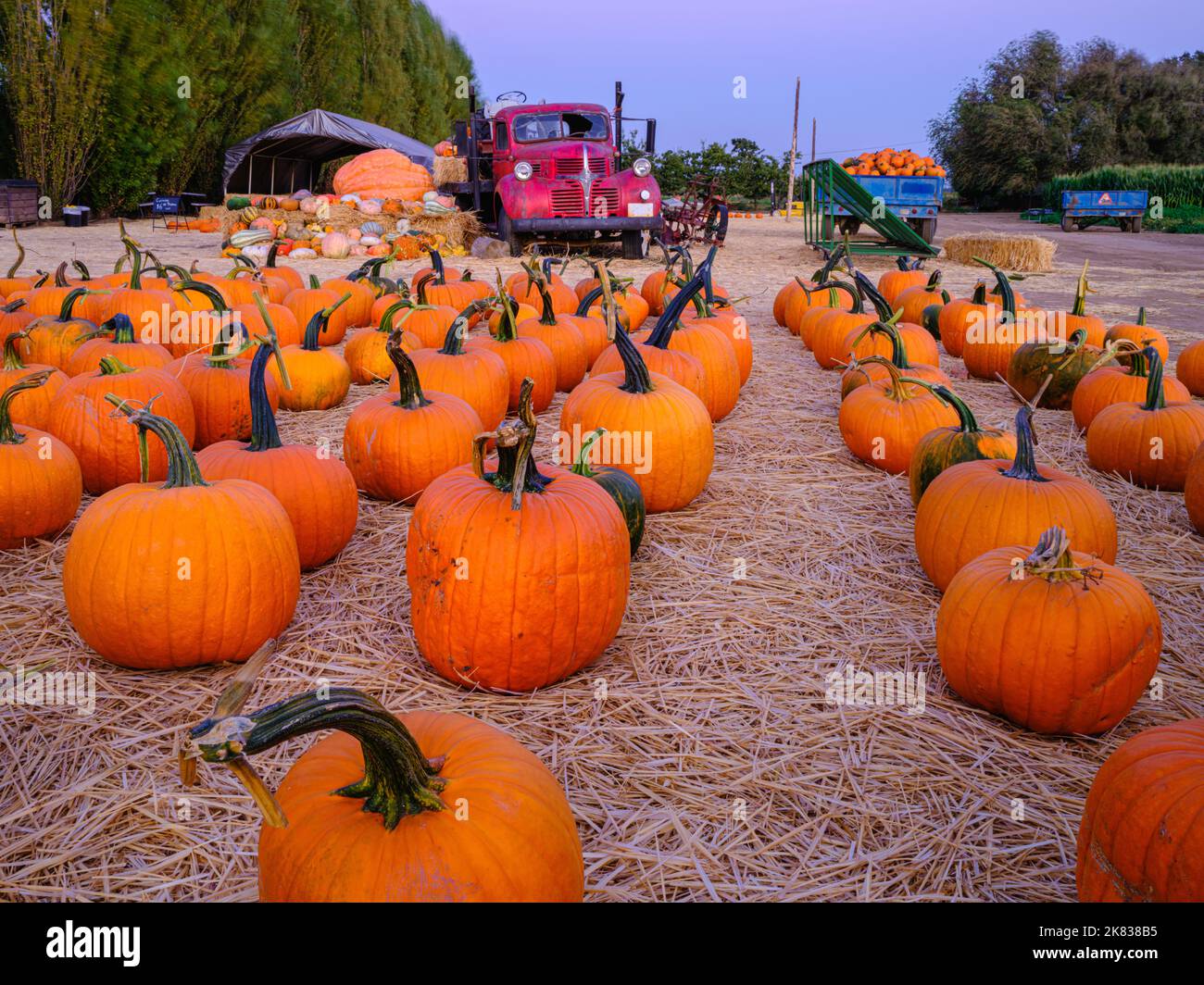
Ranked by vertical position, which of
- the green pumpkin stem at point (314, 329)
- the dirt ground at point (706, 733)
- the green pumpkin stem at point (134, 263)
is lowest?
the dirt ground at point (706, 733)

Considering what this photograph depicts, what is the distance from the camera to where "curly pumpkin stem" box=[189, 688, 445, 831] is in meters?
0.94

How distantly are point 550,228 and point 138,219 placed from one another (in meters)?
15.9

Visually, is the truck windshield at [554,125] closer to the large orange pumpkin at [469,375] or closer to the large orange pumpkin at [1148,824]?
the large orange pumpkin at [469,375]

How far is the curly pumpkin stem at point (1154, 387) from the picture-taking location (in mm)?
3754

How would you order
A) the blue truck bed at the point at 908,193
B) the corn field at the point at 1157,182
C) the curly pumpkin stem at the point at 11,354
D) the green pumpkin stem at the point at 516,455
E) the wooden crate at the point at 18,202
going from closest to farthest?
the green pumpkin stem at the point at 516,455
the curly pumpkin stem at the point at 11,354
the blue truck bed at the point at 908,193
the wooden crate at the point at 18,202
the corn field at the point at 1157,182

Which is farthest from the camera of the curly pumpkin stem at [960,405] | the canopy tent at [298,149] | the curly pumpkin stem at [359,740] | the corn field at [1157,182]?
the corn field at [1157,182]

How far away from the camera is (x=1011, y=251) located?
1403 cm

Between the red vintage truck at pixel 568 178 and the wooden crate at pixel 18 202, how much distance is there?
992 centimetres

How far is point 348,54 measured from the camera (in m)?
28.7

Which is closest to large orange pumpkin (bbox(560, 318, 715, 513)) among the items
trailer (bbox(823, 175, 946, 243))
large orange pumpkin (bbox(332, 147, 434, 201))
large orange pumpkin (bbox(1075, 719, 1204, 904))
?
large orange pumpkin (bbox(1075, 719, 1204, 904))

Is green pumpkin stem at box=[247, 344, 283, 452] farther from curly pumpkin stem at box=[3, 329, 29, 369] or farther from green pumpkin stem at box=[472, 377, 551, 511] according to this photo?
curly pumpkin stem at box=[3, 329, 29, 369]

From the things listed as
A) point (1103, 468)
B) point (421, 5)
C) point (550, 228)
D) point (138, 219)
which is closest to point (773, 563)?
point (1103, 468)

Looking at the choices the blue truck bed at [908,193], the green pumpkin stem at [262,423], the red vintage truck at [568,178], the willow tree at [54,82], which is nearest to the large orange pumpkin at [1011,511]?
the green pumpkin stem at [262,423]
